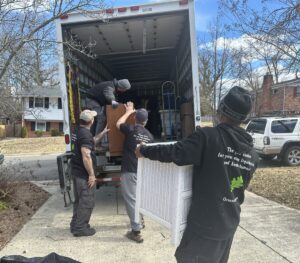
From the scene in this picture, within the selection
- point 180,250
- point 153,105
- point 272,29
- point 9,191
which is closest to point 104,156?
point 9,191

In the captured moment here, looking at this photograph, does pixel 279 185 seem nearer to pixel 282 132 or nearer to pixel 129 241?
pixel 282 132

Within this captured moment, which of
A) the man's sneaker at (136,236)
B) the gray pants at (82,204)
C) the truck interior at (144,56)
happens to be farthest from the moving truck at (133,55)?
the man's sneaker at (136,236)

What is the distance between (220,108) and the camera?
9.61 ft

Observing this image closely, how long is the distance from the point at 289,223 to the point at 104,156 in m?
3.22

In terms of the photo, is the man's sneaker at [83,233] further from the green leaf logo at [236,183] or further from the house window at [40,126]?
the house window at [40,126]

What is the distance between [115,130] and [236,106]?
3.80 m

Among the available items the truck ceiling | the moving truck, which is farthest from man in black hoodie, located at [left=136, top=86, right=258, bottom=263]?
the truck ceiling

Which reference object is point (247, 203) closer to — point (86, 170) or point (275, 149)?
point (86, 170)

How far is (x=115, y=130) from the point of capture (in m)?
6.46

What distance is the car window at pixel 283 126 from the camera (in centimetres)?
1363

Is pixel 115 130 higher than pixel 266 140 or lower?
higher

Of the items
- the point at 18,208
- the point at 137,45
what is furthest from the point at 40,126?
the point at 18,208

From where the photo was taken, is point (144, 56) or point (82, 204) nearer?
point (82, 204)

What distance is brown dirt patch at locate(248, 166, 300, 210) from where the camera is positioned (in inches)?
320
